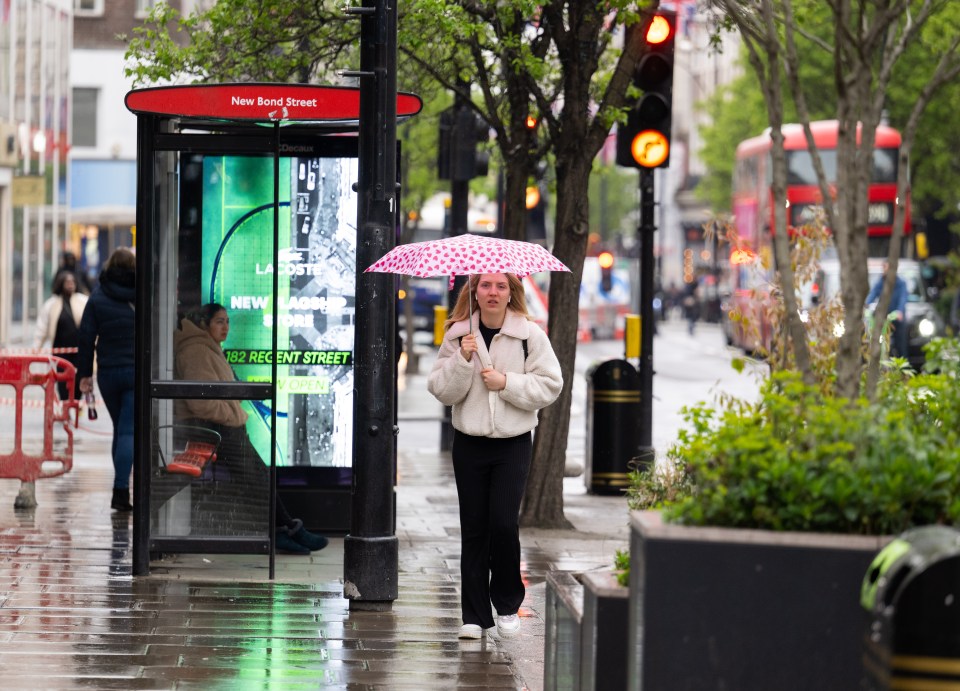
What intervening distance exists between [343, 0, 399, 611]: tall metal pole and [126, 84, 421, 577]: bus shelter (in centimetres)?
76

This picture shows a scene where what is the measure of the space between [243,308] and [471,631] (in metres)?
3.14

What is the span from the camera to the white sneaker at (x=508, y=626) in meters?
7.73

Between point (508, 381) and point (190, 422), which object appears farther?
point (190, 422)

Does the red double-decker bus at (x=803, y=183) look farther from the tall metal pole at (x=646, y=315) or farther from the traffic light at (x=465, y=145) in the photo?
the tall metal pole at (x=646, y=315)

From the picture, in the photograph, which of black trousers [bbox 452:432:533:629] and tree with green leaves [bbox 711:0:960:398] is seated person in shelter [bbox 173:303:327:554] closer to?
black trousers [bbox 452:432:533:629]

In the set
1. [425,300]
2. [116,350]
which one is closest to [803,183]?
[425,300]

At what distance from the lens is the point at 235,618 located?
7.96m

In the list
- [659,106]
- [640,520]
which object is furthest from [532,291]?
[640,520]

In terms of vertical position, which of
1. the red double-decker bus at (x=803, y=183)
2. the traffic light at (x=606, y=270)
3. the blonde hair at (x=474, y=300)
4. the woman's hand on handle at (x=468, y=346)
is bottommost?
the woman's hand on handle at (x=468, y=346)

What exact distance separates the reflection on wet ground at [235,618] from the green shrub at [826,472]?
2255 mm

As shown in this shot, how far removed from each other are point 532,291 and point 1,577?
1529 cm

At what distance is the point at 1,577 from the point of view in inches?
348

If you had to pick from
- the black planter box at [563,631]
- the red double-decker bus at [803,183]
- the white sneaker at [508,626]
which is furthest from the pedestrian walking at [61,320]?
the red double-decker bus at [803,183]

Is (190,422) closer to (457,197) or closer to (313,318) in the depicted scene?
(313,318)
